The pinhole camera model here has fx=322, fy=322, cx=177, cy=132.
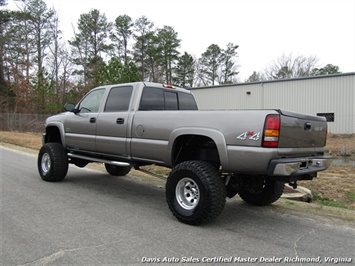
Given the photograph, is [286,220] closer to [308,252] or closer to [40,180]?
[308,252]

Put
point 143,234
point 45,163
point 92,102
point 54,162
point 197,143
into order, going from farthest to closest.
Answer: point 45,163 → point 54,162 → point 92,102 → point 197,143 → point 143,234

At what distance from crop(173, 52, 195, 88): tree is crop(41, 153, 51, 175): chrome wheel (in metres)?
42.1

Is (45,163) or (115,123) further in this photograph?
(45,163)

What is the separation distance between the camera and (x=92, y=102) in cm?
681

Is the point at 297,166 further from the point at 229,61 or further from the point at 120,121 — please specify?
the point at 229,61

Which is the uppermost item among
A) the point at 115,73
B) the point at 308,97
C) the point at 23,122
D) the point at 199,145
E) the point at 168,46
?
the point at 168,46

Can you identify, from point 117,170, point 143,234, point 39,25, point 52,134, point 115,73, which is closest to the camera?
point 143,234

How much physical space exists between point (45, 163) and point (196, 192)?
456cm

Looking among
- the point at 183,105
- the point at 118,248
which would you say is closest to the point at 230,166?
the point at 118,248

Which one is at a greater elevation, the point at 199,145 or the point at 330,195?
the point at 199,145

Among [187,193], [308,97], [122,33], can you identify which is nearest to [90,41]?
[122,33]

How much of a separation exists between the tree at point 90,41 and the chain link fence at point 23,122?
42.5 ft

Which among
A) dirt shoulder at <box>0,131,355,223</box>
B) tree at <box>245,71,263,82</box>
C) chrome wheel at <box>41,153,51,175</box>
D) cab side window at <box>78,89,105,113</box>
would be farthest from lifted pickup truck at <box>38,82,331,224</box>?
tree at <box>245,71,263,82</box>

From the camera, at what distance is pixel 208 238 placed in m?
4.08
